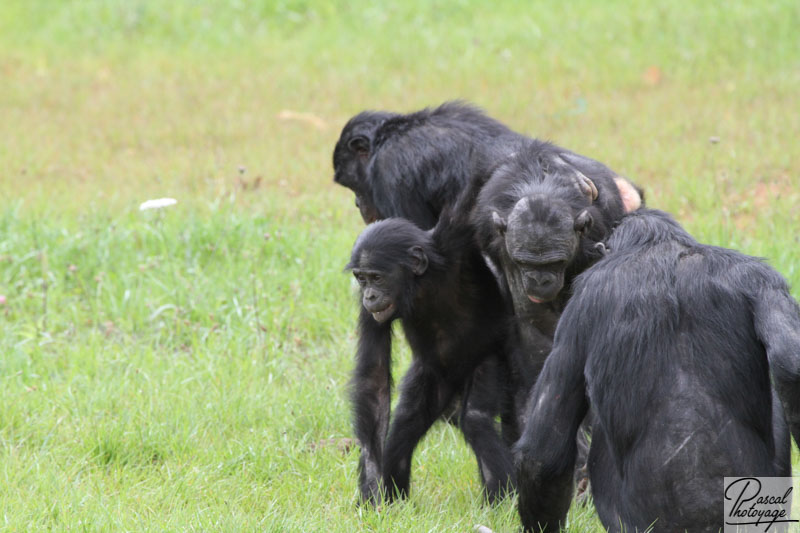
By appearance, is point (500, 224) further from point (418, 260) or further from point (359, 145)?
point (359, 145)

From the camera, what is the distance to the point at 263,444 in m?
5.64

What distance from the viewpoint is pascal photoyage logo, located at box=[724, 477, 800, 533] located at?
3523 millimetres

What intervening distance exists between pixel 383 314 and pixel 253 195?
4565 mm

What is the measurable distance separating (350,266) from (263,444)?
3.71 ft

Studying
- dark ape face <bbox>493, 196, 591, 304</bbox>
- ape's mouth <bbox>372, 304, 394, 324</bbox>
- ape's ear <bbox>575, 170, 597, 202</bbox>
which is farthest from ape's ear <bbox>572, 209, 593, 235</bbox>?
ape's mouth <bbox>372, 304, 394, 324</bbox>

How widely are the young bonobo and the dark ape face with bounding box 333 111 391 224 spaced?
3.39ft

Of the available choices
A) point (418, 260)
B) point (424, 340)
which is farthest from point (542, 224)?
point (424, 340)

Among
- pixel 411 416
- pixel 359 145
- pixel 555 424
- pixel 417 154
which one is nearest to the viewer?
pixel 555 424

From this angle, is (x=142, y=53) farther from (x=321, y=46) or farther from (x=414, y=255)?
(x=414, y=255)

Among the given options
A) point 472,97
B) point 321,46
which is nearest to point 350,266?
point 472,97

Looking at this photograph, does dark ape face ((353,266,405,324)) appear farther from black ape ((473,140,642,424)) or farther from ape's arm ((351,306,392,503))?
black ape ((473,140,642,424))

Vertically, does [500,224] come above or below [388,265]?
above

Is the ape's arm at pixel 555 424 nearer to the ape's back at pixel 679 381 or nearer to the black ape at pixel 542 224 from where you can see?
the ape's back at pixel 679 381

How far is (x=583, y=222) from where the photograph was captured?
4.66 meters
